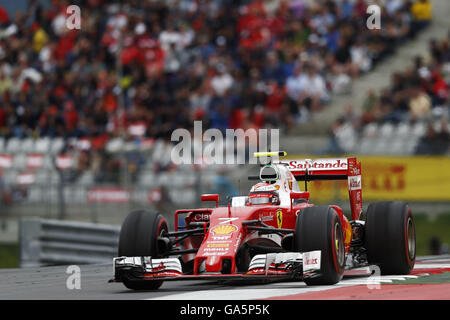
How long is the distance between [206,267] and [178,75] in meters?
15.8

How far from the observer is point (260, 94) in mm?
23438

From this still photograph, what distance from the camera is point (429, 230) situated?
20078mm

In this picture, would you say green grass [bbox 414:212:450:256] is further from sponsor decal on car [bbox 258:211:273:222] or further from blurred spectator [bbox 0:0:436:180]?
sponsor decal on car [bbox 258:211:273:222]

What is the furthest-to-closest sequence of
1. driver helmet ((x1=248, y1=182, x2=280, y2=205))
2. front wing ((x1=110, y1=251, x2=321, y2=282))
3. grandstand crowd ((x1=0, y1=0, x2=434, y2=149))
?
grandstand crowd ((x1=0, y1=0, x2=434, y2=149)) < driver helmet ((x1=248, y1=182, x2=280, y2=205)) < front wing ((x1=110, y1=251, x2=321, y2=282))

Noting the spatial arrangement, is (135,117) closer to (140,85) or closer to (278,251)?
(140,85)

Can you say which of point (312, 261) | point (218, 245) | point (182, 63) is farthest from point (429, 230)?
point (218, 245)

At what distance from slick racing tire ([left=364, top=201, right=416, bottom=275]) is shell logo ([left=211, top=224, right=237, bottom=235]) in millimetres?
1981

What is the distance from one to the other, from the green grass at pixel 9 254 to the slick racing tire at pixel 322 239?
9.88 meters

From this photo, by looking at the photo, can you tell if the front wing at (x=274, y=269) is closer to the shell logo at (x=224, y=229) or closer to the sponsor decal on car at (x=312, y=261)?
the sponsor decal on car at (x=312, y=261)

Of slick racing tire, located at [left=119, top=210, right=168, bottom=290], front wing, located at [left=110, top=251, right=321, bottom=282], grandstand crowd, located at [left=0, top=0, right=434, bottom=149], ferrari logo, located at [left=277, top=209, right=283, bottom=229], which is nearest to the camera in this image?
front wing, located at [left=110, top=251, right=321, bottom=282]

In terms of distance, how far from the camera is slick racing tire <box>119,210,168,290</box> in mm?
10094

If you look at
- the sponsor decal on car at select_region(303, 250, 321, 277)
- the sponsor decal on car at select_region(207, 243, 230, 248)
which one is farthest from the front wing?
the sponsor decal on car at select_region(207, 243, 230, 248)

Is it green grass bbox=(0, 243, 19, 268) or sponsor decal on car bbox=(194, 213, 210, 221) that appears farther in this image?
green grass bbox=(0, 243, 19, 268)

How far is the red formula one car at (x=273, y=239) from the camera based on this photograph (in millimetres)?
9375
